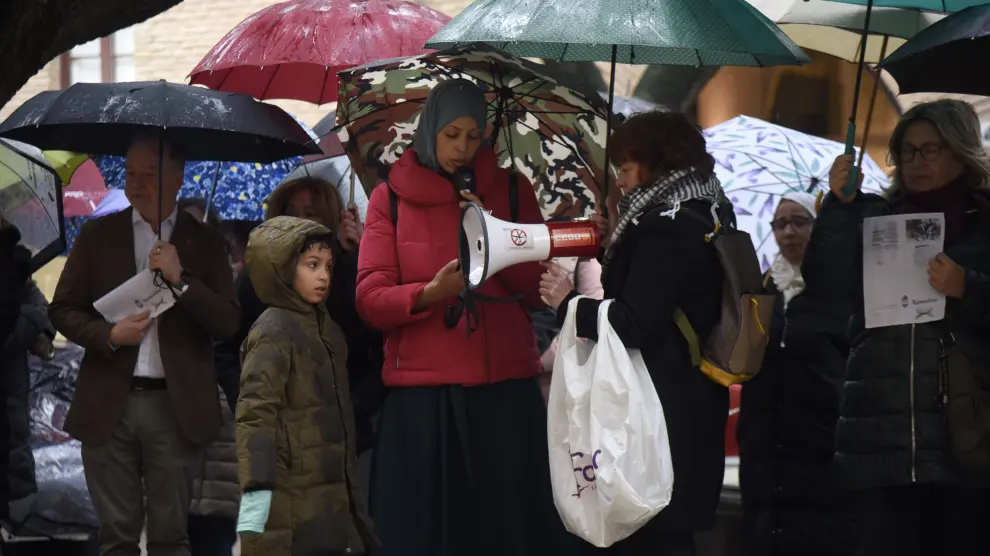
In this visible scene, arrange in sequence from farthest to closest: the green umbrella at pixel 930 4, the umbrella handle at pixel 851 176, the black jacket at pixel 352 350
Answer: the black jacket at pixel 352 350 → the green umbrella at pixel 930 4 → the umbrella handle at pixel 851 176

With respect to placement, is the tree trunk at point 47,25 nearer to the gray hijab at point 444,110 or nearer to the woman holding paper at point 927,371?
the gray hijab at point 444,110

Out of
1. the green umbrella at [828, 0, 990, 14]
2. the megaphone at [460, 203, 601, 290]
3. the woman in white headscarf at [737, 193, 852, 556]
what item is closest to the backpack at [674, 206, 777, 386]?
the megaphone at [460, 203, 601, 290]

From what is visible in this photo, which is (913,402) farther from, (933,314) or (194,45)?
(194,45)

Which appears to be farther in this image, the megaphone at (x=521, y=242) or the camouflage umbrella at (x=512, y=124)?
the camouflage umbrella at (x=512, y=124)

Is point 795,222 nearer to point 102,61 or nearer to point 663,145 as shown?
point 663,145

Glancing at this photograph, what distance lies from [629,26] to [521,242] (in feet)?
2.60

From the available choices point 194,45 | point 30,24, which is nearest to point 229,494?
point 30,24

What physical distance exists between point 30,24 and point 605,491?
2.36 meters

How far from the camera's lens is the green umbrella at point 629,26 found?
515cm

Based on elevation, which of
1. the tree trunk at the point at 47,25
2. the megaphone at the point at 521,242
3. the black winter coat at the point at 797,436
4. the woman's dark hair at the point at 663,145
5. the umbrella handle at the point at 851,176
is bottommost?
the black winter coat at the point at 797,436

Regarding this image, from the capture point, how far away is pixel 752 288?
5.26 m

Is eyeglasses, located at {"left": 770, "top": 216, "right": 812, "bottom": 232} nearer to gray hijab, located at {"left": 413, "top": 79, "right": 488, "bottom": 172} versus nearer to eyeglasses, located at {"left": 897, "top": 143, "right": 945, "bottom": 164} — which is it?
eyeglasses, located at {"left": 897, "top": 143, "right": 945, "bottom": 164}

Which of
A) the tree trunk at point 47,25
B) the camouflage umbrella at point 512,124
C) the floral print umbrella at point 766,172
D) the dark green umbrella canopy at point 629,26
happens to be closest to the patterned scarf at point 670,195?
the dark green umbrella canopy at point 629,26

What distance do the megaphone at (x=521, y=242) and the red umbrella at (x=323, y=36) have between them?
1514mm
